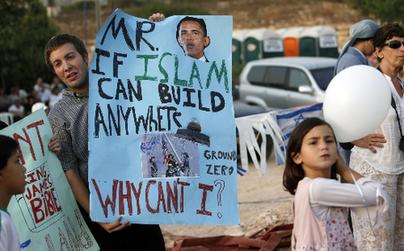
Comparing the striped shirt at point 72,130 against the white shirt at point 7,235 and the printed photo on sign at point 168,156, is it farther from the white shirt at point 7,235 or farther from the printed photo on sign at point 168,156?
the white shirt at point 7,235

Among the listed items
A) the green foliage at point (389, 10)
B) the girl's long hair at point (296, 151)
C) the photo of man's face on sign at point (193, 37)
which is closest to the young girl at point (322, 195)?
the girl's long hair at point (296, 151)

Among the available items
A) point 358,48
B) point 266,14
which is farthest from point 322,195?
point 266,14

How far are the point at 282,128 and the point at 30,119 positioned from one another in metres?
4.38

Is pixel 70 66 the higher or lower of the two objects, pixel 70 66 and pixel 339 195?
the higher

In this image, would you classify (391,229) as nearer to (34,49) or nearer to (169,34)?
(169,34)

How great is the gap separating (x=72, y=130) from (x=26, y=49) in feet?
104

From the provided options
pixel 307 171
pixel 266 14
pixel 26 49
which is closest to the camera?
pixel 307 171

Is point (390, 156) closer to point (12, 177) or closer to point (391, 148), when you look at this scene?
point (391, 148)

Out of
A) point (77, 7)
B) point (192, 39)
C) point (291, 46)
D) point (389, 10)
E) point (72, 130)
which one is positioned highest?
point (192, 39)

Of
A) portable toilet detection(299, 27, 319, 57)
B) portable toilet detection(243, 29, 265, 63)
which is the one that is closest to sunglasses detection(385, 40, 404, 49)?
portable toilet detection(299, 27, 319, 57)

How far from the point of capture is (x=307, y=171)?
3.85 m

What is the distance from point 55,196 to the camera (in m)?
4.16

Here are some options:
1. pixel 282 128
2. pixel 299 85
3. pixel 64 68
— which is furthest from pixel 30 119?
pixel 299 85

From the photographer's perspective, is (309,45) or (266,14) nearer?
(309,45)
